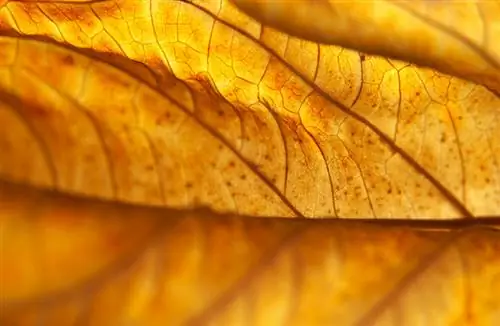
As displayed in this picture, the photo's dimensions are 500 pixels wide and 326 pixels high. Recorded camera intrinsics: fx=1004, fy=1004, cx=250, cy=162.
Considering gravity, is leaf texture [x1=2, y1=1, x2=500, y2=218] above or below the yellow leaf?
below

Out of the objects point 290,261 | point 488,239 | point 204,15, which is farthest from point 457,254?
point 204,15

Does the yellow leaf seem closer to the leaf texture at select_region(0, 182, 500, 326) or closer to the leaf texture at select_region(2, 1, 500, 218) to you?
the leaf texture at select_region(2, 1, 500, 218)

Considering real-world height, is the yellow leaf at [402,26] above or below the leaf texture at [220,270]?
above

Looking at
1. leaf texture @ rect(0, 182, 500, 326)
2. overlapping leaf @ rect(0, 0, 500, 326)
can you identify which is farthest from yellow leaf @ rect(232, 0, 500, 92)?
leaf texture @ rect(0, 182, 500, 326)

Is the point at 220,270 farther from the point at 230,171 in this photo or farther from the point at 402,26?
the point at 402,26

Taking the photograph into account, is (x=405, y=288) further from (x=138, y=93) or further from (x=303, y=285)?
(x=138, y=93)

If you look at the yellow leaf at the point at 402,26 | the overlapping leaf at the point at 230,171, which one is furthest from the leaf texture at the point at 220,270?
the yellow leaf at the point at 402,26

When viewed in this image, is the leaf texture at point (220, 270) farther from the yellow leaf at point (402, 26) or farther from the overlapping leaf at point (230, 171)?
the yellow leaf at point (402, 26)

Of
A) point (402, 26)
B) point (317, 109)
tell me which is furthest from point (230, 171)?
point (402, 26)
